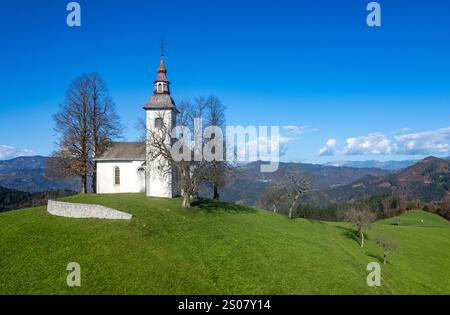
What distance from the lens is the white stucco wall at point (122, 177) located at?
47.9 meters

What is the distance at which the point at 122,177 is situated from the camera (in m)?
48.1

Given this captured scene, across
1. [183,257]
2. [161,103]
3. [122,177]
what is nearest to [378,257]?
[183,257]

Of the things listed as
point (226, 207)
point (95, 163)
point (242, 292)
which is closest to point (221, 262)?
point (242, 292)

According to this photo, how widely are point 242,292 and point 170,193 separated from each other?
23.1m

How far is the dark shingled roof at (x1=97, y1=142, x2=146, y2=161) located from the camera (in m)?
48.0

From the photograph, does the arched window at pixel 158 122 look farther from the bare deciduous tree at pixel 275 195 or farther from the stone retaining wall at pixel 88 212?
the bare deciduous tree at pixel 275 195

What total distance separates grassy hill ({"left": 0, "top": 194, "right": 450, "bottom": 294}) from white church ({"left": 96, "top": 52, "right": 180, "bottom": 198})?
4.19m

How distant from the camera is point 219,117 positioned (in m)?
50.3

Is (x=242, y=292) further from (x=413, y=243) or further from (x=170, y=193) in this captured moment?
(x=413, y=243)

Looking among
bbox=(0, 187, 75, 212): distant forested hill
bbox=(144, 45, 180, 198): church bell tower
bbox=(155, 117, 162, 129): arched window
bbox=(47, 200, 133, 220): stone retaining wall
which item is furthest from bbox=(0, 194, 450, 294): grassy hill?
bbox=(0, 187, 75, 212): distant forested hill

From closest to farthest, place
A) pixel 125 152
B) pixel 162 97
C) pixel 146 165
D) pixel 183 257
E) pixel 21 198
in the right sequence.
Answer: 1. pixel 183 257
2. pixel 146 165
3. pixel 162 97
4. pixel 125 152
5. pixel 21 198

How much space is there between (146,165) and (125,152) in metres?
5.21

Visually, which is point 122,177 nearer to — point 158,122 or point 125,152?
point 125,152

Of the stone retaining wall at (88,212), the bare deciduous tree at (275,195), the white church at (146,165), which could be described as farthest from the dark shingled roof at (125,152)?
the bare deciduous tree at (275,195)
